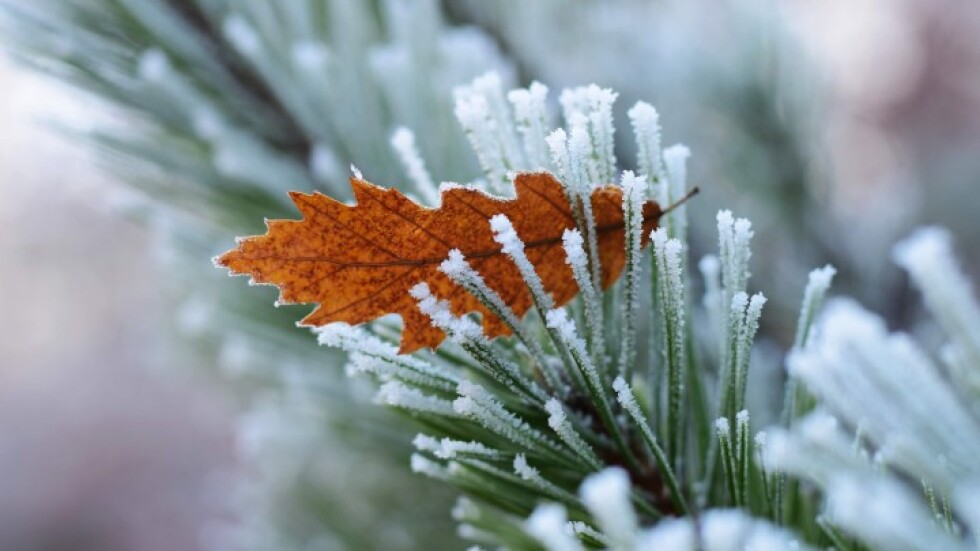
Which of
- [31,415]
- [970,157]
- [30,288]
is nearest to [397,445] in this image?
[970,157]

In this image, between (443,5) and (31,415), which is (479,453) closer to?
(443,5)

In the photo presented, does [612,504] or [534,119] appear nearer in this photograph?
[612,504]

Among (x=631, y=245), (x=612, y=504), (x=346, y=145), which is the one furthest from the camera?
(x=346, y=145)

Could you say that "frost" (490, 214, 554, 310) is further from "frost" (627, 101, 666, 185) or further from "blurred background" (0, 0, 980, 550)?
"blurred background" (0, 0, 980, 550)

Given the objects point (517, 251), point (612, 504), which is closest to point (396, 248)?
point (517, 251)

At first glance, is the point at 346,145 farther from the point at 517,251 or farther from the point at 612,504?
the point at 612,504

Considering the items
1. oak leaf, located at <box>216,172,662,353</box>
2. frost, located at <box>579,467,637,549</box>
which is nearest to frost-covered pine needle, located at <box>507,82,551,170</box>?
oak leaf, located at <box>216,172,662,353</box>

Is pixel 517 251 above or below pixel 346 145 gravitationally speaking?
below

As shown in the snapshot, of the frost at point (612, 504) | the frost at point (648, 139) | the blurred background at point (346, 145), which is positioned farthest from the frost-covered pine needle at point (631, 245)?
the blurred background at point (346, 145)

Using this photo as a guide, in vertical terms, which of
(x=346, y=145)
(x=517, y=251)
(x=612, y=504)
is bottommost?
(x=612, y=504)
